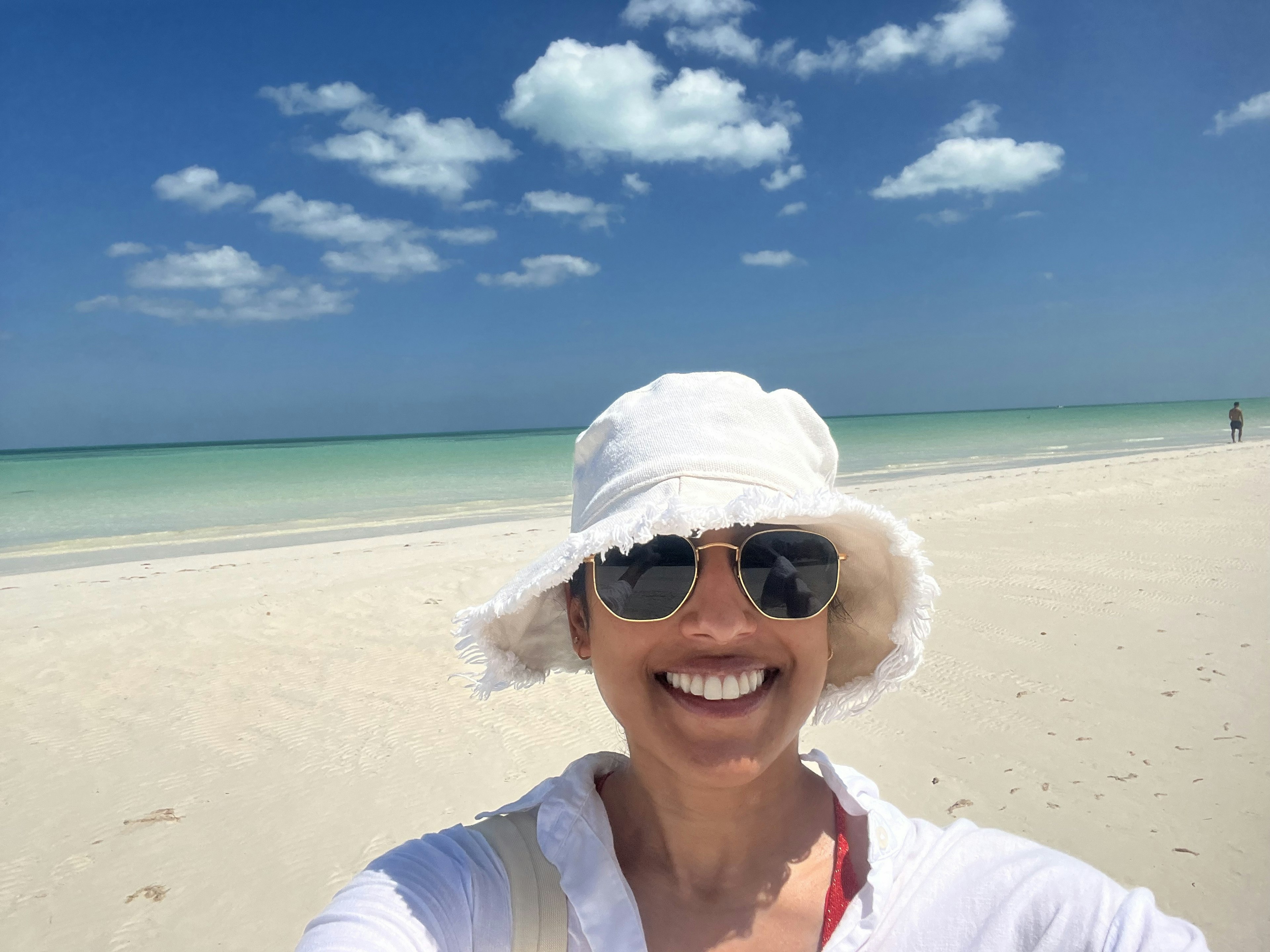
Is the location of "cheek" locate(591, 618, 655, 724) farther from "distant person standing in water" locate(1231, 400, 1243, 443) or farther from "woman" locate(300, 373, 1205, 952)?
"distant person standing in water" locate(1231, 400, 1243, 443)

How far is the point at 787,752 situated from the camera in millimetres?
1602

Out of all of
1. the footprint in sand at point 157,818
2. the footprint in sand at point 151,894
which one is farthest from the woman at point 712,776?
the footprint in sand at point 157,818

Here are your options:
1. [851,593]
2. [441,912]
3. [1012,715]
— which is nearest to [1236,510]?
[1012,715]

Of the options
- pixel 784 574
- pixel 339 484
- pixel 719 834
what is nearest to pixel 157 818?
pixel 719 834

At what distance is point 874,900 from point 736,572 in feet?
2.06

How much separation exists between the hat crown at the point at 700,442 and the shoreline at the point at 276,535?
10.2m

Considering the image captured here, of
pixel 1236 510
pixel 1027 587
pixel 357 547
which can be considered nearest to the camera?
pixel 1027 587

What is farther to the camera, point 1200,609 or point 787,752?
point 1200,609

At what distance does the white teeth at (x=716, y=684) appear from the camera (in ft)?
4.80

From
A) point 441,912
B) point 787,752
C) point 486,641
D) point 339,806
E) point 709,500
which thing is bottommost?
point 339,806

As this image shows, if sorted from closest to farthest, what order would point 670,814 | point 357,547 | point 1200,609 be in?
point 670,814 < point 1200,609 < point 357,547

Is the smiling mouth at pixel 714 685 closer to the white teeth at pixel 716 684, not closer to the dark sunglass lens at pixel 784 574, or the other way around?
the white teeth at pixel 716 684

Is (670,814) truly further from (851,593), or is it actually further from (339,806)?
(339,806)

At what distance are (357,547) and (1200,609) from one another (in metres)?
10.8
